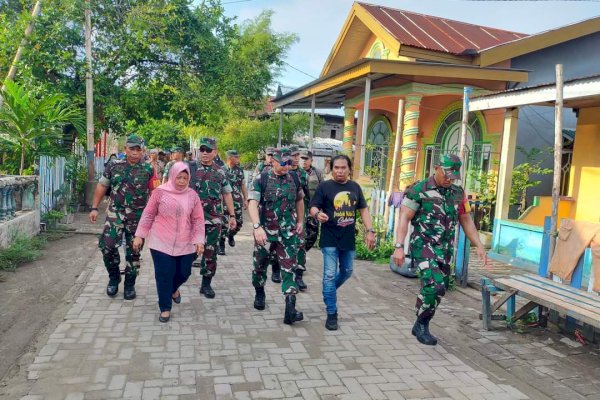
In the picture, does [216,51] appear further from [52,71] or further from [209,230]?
[209,230]

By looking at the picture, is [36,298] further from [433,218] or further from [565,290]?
[565,290]

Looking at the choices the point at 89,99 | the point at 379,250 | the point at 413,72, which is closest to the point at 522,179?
the point at 413,72

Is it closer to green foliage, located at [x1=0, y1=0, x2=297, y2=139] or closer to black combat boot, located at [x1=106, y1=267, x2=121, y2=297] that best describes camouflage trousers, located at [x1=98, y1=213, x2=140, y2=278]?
black combat boot, located at [x1=106, y1=267, x2=121, y2=297]

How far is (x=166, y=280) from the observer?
4617 mm

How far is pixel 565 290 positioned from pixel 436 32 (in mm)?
10438

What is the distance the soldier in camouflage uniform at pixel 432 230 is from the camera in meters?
4.30

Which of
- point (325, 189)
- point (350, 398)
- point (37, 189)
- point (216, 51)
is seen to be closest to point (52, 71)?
point (216, 51)

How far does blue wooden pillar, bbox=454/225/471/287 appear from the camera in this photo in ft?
21.0

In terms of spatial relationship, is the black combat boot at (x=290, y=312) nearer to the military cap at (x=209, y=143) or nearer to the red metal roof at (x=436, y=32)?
the military cap at (x=209, y=143)

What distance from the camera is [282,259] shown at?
15.7 ft

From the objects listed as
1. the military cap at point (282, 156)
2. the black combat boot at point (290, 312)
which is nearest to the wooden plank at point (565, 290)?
the black combat boot at point (290, 312)

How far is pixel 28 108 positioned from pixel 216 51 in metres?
6.84

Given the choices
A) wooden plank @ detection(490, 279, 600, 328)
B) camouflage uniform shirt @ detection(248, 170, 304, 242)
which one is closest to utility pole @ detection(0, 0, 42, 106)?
camouflage uniform shirt @ detection(248, 170, 304, 242)

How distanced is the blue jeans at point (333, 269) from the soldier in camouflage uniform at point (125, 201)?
2.09m
